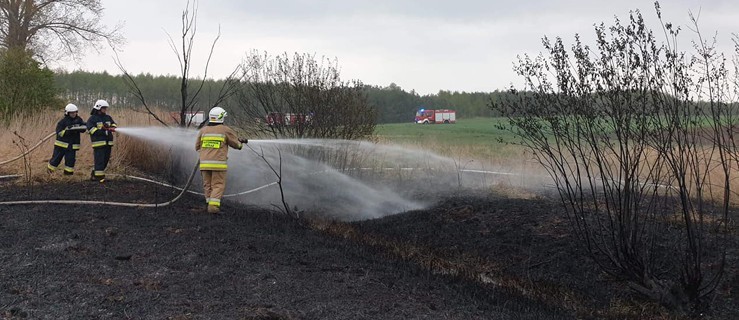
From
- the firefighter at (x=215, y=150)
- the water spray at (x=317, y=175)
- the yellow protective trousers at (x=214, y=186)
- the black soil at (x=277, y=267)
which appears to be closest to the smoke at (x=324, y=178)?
the water spray at (x=317, y=175)

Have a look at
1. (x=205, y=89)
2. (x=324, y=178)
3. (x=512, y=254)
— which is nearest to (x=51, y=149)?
(x=324, y=178)

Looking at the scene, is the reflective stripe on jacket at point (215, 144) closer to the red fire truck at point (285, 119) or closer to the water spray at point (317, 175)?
the water spray at point (317, 175)

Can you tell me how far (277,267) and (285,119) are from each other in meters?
6.73

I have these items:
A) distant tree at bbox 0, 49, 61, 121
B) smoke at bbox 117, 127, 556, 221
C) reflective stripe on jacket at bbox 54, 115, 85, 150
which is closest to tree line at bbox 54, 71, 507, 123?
distant tree at bbox 0, 49, 61, 121

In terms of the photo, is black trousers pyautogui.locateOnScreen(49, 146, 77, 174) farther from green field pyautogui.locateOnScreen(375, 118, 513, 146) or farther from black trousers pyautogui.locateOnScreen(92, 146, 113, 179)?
green field pyautogui.locateOnScreen(375, 118, 513, 146)

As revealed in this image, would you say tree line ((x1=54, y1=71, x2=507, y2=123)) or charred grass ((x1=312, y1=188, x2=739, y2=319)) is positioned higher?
tree line ((x1=54, y1=71, x2=507, y2=123))

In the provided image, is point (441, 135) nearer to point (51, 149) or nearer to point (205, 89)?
point (205, 89)

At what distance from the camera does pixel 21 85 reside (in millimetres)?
16281

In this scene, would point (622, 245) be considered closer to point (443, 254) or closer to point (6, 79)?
point (443, 254)

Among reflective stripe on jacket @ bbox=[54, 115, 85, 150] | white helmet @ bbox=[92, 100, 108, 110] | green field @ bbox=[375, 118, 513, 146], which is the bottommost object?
green field @ bbox=[375, 118, 513, 146]

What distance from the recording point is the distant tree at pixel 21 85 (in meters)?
15.9

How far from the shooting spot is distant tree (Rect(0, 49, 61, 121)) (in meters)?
15.9

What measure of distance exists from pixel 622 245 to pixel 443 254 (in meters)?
2.57

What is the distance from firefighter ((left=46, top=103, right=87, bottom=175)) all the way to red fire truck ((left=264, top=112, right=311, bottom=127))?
10.9 ft
